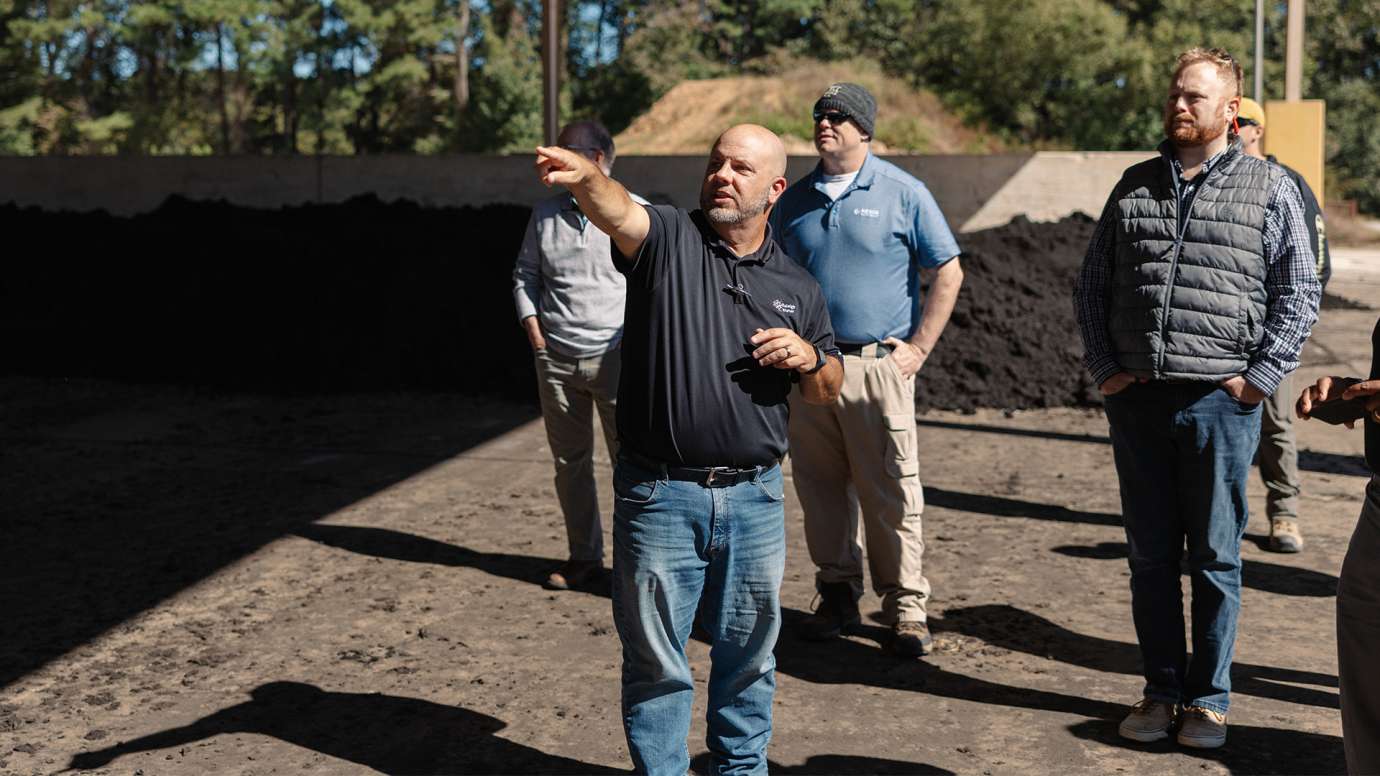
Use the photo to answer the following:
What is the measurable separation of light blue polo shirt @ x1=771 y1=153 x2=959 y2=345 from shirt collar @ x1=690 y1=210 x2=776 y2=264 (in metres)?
1.56

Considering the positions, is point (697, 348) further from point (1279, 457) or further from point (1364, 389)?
point (1279, 457)

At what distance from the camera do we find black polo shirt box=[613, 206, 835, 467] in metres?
3.70

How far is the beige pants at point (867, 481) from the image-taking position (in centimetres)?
549

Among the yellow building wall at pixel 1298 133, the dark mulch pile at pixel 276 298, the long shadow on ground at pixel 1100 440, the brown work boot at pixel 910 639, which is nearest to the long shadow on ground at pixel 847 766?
the brown work boot at pixel 910 639

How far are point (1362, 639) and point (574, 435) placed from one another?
3.96 m

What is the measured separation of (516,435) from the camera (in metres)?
10.3

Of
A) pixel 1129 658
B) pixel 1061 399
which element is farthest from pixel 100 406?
pixel 1129 658

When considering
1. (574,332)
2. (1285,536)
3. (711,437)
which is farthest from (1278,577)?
(711,437)

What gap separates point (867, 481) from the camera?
561 cm

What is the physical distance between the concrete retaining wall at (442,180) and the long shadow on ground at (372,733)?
1005cm

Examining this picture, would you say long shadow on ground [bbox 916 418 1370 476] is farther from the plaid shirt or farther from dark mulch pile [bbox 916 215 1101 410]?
the plaid shirt

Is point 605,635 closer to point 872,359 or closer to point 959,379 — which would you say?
point 872,359

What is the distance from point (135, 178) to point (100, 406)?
258 inches

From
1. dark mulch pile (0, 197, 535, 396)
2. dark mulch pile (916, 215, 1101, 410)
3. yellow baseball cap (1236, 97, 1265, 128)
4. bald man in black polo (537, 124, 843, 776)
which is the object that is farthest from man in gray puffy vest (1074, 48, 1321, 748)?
dark mulch pile (0, 197, 535, 396)
